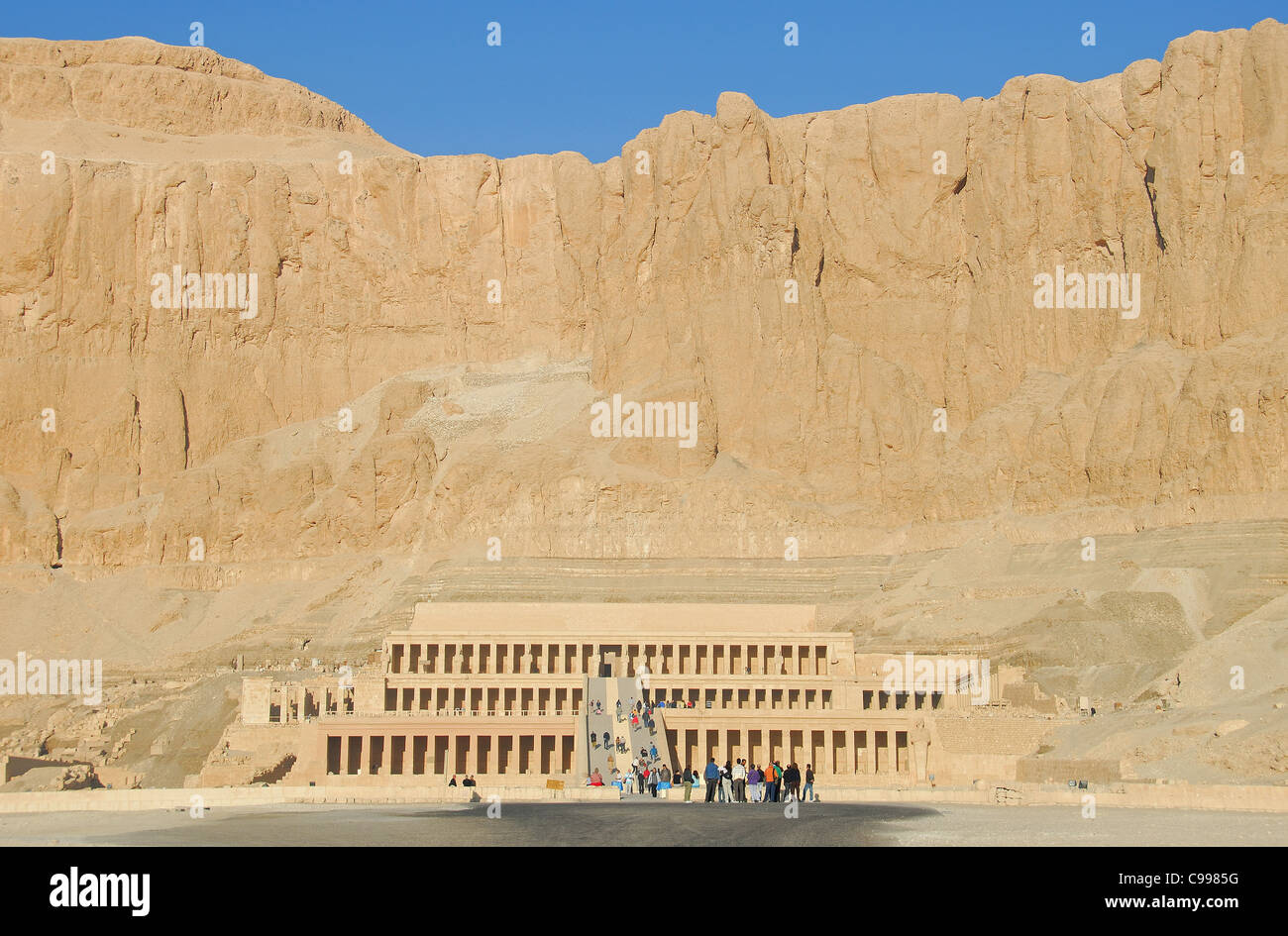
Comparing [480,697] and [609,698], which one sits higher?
[609,698]

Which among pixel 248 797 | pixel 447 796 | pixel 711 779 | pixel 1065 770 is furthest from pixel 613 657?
pixel 711 779

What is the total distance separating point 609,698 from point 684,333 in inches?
1990

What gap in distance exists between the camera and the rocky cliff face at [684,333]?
12419cm

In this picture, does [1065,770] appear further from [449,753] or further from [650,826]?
[650,826]

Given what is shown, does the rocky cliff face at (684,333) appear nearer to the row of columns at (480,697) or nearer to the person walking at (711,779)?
the row of columns at (480,697)

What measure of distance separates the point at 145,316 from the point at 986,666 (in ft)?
272

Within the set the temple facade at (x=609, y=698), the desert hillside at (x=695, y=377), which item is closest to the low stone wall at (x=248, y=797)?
the temple facade at (x=609, y=698)

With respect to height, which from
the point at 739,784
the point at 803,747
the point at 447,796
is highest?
the point at 739,784

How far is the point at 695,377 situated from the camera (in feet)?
440

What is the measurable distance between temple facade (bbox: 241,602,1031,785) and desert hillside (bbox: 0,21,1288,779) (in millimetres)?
5767

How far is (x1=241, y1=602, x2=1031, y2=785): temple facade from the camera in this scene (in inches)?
3265

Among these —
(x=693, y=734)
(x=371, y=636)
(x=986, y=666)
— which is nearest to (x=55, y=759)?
(x=371, y=636)

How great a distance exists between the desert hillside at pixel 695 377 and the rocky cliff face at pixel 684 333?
281 mm

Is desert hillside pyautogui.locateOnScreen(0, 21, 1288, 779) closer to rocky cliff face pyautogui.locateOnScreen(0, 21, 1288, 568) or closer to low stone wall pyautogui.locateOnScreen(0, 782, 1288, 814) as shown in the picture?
rocky cliff face pyautogui.locateOnScreen(0, 21, 1288, 568)
